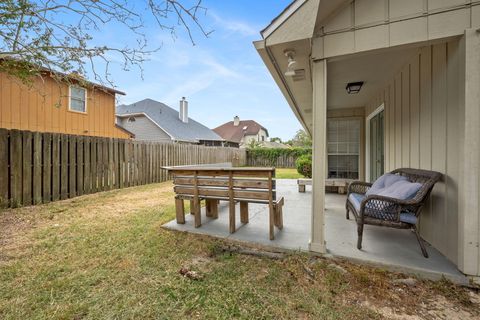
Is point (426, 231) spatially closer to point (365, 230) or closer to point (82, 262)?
point (365, 230)

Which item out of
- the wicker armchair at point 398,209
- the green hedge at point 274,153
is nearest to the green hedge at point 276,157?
the green hedge at point 274,153

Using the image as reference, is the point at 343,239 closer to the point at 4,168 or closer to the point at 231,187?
the point at 231,187

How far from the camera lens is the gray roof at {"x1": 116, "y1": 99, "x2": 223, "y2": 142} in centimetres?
1861

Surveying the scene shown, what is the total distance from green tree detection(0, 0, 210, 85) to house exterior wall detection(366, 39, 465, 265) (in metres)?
Result: 2.69

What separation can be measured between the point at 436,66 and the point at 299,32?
1.72 metres

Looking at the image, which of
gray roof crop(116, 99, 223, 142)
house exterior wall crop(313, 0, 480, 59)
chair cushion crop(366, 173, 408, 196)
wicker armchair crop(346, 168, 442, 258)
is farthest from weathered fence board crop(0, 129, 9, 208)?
gray roof crop(116, 99, 223, 142)

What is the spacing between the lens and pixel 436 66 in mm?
2607

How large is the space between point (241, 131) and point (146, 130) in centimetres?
1616

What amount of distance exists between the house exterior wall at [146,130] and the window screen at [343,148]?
13963 millimetres

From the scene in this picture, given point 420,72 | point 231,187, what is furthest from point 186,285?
point 420,72

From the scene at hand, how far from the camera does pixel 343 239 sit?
294 cm

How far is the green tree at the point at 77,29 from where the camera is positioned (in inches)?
101

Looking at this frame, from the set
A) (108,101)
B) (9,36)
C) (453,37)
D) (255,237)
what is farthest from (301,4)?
(108,101)

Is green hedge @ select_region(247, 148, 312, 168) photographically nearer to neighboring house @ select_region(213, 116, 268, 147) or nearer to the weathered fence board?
neighboring house @ select_region(213, 116, 268, 147)
